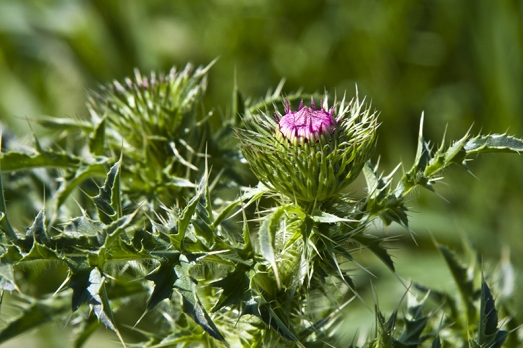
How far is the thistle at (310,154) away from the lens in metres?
1.81

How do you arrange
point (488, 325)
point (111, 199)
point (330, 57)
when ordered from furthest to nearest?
point (330, 57), point (488, 325), point (111, 199)

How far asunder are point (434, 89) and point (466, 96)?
277 millimetres

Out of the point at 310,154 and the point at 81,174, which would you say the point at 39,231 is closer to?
the point at 81,174

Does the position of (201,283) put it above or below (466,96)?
above

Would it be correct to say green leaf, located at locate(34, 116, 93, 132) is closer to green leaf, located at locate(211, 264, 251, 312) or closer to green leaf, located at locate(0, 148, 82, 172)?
green leaf, located at locate(0, 148, 82, 172)

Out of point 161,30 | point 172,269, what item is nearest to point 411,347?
point 172,269

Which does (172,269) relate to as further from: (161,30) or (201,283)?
(161,30)

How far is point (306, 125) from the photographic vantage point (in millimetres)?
1803

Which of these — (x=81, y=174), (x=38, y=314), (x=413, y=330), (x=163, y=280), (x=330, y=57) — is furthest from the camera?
(x=330, y=57)

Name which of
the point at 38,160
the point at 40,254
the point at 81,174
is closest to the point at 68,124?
the point at 38,160

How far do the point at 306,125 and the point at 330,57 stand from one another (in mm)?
4067

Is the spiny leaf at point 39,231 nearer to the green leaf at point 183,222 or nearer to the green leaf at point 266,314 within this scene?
the green leaf at point 183,222

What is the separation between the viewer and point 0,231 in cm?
180

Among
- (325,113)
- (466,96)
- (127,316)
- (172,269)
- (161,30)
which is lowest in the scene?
(127,316)
